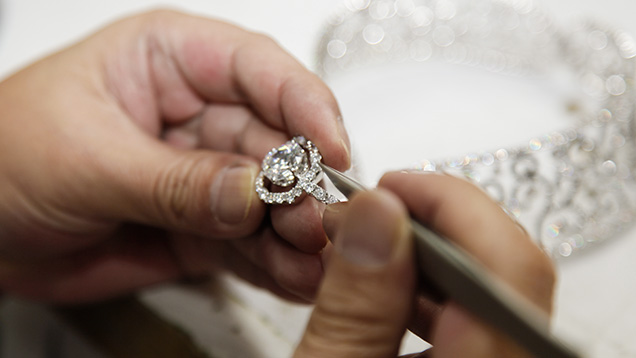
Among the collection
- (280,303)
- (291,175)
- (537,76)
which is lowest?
(280,303)

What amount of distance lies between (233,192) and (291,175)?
60 mm

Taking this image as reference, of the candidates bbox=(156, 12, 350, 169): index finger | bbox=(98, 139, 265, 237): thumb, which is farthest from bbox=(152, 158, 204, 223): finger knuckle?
bbox=(156, 12, 350, 169): index finger

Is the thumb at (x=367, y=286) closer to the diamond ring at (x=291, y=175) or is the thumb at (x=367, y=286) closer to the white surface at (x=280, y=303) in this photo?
the diamond ring at (x=291, y=175)

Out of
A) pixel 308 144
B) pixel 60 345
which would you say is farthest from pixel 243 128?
pixel 60 345

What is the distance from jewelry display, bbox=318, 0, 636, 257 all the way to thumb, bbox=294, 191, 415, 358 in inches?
12.1

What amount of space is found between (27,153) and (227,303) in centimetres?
33

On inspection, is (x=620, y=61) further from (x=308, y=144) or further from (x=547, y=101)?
(x=308, y=144)

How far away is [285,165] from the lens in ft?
1.64

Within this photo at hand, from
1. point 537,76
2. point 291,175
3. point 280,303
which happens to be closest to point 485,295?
point 291,175

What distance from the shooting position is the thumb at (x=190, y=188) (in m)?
0.49

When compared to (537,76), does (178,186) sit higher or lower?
lower

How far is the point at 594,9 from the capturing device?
1.08 meters

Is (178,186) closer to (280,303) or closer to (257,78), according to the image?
(257,78)

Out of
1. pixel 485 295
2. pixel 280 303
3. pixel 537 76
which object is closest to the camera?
pixel 485 295
